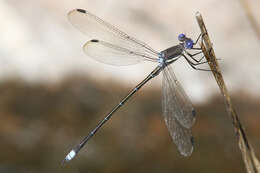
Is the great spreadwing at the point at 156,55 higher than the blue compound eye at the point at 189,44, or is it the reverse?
the blue compound eye at the point at 189,44

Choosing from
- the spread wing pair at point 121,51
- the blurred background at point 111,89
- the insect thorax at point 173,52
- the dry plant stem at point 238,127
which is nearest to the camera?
the dry plant stem at point 238,127

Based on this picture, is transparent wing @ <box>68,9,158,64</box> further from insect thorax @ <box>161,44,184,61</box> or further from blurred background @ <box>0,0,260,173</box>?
blurred background @ <box>0,0,260,173</box>

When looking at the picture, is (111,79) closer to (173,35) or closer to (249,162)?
(173,35)

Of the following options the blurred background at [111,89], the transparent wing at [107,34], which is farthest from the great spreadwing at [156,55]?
the blurred background at [111,89]

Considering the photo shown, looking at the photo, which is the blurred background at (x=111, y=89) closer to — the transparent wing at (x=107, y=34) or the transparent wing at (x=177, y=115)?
the transparent wing at (x=107, y=34)

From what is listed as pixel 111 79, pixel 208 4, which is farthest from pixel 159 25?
pixel 111 79

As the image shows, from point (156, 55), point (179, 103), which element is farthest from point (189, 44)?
point (179, 103)

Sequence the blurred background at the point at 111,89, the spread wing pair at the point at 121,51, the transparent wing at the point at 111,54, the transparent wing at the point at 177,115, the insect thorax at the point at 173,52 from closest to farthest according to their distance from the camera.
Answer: the transparent wing at the point at 177,115, the spread wing pair at the point at 121,51, the insect thorax at the point at 173,52, the transparent wing at the point at 111,54, the blurred background at the point at 111,89
